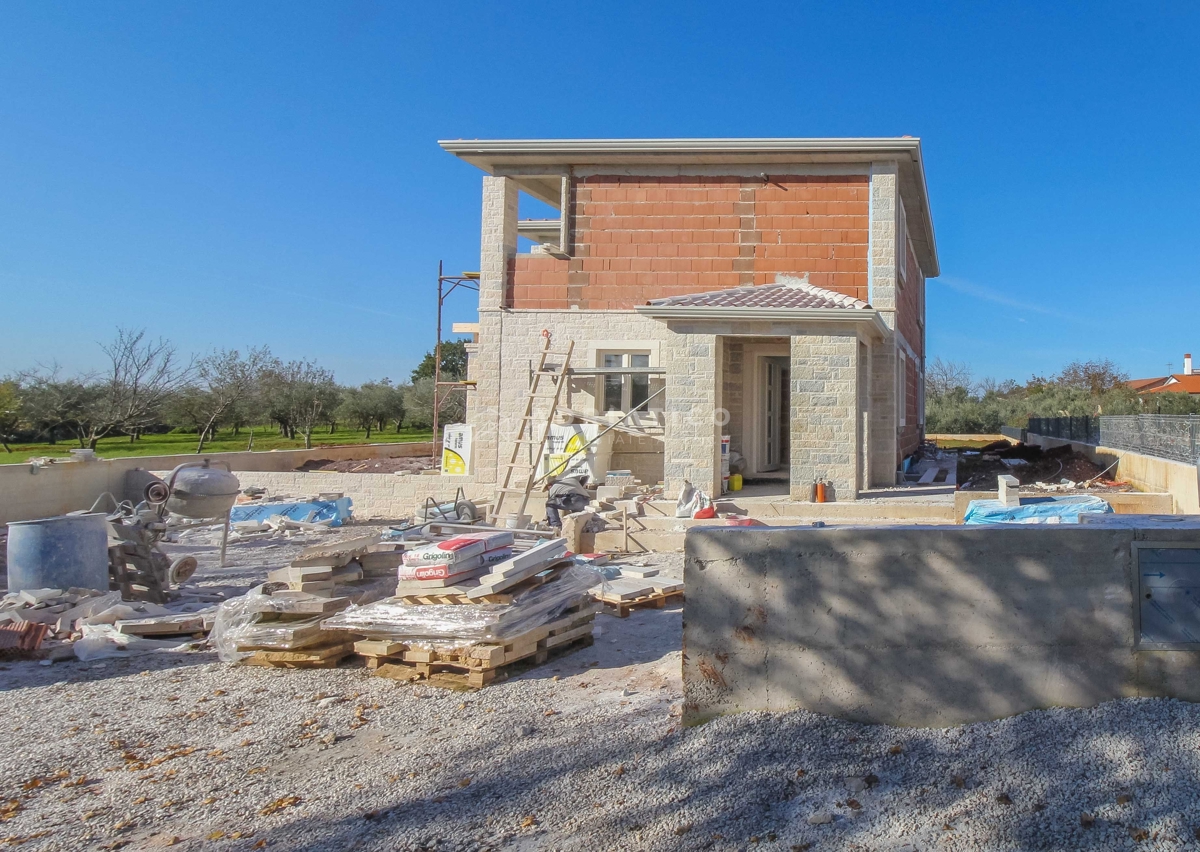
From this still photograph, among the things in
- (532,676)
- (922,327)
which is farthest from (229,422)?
(532,676)

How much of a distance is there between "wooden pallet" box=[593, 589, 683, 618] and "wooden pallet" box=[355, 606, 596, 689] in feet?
4.77

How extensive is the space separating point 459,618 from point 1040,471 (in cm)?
1625

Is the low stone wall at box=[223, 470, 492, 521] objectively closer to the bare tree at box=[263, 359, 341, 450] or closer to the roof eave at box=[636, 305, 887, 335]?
the roof eave at box=[636, 305, 887, 335]

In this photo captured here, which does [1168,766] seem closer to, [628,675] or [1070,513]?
[628,675]

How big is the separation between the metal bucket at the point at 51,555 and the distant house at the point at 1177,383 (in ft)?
197

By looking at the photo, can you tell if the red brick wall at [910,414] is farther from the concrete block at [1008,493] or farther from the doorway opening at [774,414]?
the concrete block at [1008,493]

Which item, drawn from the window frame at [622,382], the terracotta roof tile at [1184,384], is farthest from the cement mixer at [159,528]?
the terracotta roof tile at [1184,384]

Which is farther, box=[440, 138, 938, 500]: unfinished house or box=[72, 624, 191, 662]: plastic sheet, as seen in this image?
box=[440, 138, 938, 500]: unfinished house

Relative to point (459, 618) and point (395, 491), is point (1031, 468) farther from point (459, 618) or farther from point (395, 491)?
point (459, 618)

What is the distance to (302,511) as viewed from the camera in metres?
15.6

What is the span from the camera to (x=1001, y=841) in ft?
11.2

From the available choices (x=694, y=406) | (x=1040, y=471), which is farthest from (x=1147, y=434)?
(x=694, y=406)

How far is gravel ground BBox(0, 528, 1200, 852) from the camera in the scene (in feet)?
11.9

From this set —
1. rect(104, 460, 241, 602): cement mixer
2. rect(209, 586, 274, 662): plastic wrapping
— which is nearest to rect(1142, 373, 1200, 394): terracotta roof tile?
rect(104, 460, 241, 602): cement mixer
